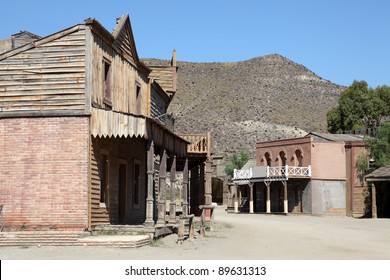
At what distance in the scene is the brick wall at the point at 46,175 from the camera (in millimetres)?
19359

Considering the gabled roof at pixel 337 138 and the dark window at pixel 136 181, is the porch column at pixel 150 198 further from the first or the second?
the gabled roof at pixel 337 138

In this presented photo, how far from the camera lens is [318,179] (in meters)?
48.8

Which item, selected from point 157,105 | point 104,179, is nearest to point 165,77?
point 157,105

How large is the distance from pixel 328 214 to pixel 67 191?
3225 cm

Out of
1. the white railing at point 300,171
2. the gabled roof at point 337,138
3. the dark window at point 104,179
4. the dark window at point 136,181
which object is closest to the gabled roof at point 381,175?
the white railing at point 300,171

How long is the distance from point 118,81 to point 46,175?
496 cm

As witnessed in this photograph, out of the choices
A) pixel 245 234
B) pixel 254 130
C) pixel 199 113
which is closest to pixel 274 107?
pixel 199 113

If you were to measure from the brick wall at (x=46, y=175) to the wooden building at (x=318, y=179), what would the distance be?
30179 mm

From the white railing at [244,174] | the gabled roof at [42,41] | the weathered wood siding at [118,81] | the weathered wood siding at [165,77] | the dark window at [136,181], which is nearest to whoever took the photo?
the gabled roof at [42,41]

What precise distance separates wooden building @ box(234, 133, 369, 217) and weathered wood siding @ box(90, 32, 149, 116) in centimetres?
2366

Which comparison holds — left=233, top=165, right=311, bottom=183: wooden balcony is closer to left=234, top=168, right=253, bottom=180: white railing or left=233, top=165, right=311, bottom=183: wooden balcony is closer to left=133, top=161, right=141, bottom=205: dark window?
left=234, top=168, right=253, bottom=180: white railing

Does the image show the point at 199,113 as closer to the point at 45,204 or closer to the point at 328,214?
the point at 328,214

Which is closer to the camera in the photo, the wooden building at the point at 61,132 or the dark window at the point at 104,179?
the wooden building at the point at 61,132

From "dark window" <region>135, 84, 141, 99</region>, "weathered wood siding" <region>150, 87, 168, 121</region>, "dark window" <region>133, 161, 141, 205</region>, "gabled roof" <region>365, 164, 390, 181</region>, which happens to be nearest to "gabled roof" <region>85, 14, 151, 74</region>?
"dark window" <region>135, 84, 141, 99</region>
